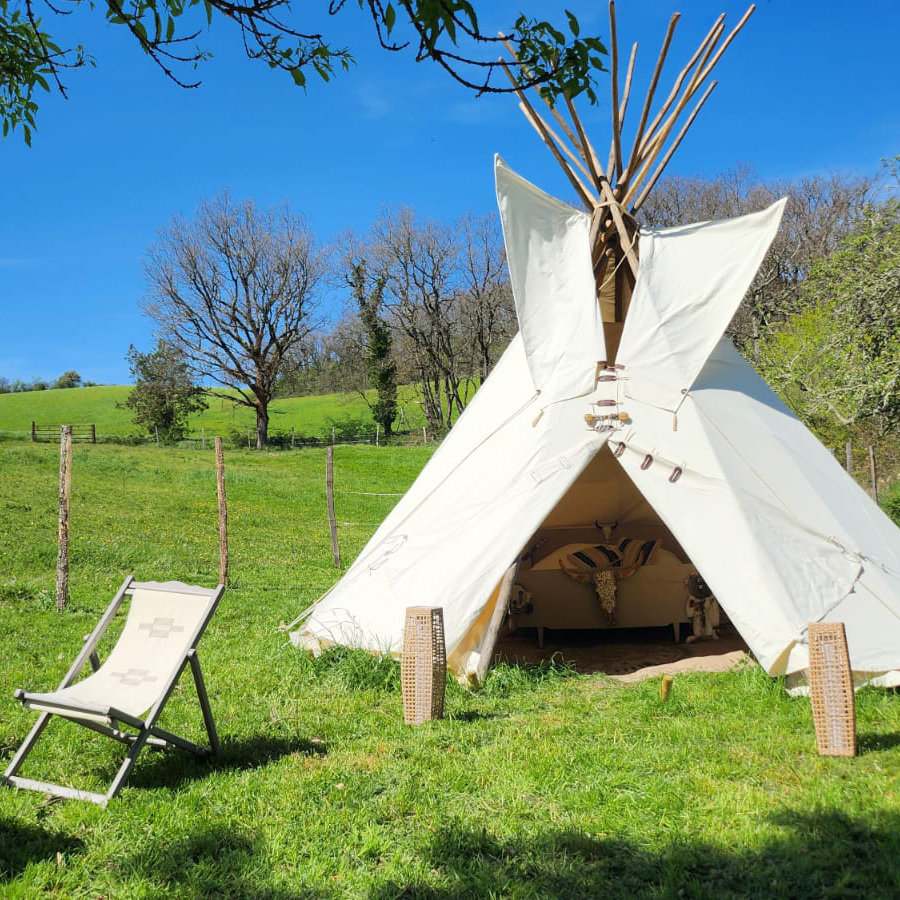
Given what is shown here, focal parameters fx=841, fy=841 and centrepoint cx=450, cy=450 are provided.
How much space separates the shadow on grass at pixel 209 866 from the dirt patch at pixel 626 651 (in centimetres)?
346

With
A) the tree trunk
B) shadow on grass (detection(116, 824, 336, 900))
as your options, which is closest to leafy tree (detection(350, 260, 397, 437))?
the tree trunk

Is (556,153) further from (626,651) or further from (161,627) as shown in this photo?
(161,627)

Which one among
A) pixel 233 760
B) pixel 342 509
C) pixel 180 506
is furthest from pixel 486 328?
pixel 233 760

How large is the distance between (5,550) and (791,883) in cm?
1139

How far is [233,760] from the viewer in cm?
446

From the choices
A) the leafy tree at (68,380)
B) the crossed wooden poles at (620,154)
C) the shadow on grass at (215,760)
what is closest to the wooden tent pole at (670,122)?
the crossed wooden poles at (620,154)

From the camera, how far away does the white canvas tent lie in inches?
224

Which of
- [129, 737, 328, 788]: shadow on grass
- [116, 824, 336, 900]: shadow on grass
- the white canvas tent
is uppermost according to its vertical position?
the white canvas tent

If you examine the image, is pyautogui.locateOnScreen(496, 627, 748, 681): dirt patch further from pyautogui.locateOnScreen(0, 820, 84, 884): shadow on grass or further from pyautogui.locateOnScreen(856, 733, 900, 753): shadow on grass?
pyautogui.locateOnScreen(0, 820, 84, 884): shadow on grass

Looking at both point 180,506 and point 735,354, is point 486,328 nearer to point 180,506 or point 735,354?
point 180,506

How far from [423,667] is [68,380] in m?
63.4

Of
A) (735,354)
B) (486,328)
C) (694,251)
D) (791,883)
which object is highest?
(486,328)

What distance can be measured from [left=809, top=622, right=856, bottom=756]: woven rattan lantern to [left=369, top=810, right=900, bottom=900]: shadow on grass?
740mm

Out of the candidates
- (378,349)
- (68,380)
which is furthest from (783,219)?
(68,380)
